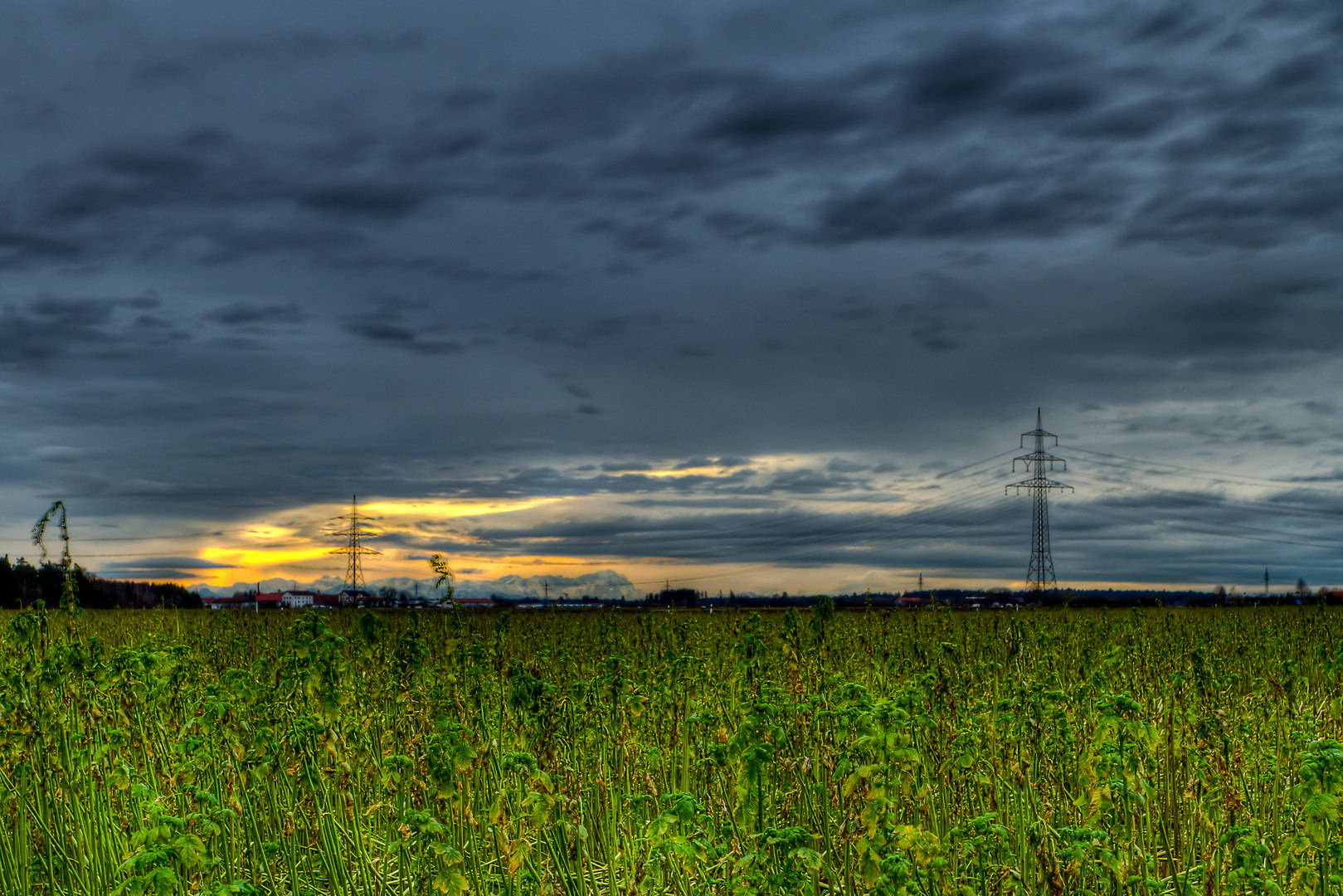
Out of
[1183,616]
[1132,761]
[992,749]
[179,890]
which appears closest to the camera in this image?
[179,890]

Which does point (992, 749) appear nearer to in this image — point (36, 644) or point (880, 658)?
point (880, 658)

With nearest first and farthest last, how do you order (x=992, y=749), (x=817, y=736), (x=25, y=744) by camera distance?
1. (x=817, y=736)
2. (x=25, y=744)
3. (x=992, y=749)

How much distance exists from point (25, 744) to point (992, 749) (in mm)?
7821

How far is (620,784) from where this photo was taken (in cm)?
694

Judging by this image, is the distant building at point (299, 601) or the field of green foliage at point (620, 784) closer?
the field of green foliage at point (620, 784)

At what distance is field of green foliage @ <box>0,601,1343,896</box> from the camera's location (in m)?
4.04

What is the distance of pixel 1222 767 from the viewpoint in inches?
243

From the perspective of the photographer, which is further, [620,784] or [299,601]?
[299,601]

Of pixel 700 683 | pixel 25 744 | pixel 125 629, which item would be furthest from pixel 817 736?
pixel 125 629

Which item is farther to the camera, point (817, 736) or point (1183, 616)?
point (1183, 616)

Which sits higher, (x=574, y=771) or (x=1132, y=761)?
(x=1132, y=761)

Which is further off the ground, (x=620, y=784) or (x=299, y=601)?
(x=620, y=784)

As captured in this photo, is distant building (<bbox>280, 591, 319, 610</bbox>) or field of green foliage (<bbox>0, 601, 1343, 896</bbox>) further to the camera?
distant building (<bbox>280, 591, 319, 610</bbox>)

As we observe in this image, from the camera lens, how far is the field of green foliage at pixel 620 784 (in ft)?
13.3
